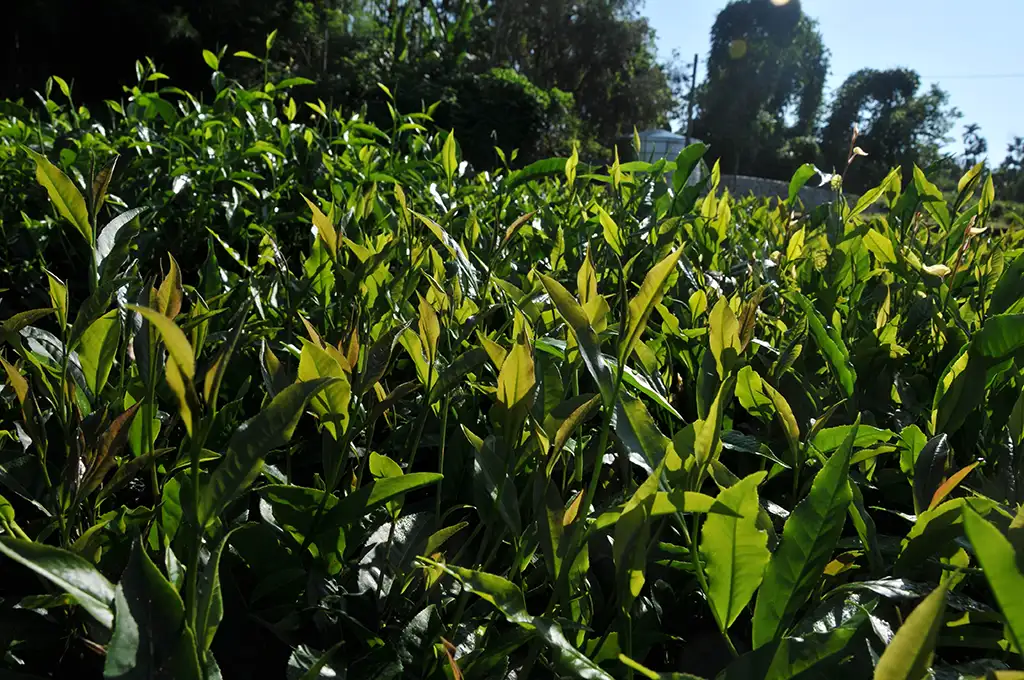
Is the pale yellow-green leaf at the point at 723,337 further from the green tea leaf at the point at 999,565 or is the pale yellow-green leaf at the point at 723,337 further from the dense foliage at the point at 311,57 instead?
the dense foliage at the point at 311,57

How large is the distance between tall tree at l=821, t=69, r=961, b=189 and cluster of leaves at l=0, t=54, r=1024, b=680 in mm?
64090

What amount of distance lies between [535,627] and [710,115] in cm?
6530

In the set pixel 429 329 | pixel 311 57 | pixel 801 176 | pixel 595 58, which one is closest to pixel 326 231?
pixel 429 329

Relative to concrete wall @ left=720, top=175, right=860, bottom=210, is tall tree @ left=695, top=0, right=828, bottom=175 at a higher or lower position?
higher

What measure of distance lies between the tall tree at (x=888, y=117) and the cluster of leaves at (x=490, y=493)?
64090mm

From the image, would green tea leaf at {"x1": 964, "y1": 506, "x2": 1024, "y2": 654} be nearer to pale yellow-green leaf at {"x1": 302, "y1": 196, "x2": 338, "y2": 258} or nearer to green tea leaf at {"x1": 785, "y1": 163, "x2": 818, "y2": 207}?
pale yellow-green leaf at {"x1": 302, "y1": 196, "x2": 338, "y2": 258}

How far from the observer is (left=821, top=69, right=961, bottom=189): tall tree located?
61.8 m

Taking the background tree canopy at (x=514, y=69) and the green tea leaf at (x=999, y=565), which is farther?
the background tree canopy at (x=514, y=69)

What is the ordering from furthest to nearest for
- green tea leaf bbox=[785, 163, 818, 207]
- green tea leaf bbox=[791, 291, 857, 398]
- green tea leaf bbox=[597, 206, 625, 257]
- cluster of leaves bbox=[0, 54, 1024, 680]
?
green tea leaf bbox=[785, 163, 818, 207], green tea leaf bbox=[597, 206, 625, 257], green tea leaf bbox=[791, 291, 857, 398], cluster of leaves bbox=[0, 54, 1024, 680]

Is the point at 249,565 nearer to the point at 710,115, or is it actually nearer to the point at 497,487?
the point at 497,487

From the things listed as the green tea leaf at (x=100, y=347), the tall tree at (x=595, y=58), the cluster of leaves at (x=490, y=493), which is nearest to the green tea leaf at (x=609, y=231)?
the cluster of leaves at (x=490, y=493)

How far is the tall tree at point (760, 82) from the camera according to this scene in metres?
59.2

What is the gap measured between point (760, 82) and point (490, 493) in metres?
70.1

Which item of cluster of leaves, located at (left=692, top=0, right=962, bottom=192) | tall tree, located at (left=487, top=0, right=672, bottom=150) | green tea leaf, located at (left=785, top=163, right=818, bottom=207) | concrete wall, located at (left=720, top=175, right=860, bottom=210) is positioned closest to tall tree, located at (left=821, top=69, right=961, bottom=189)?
cluster of leaves, located at (left=692, top=0, right=962, bottom=192)
